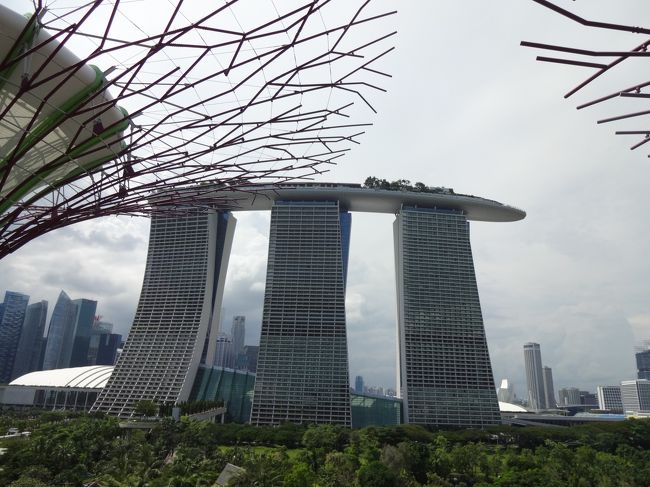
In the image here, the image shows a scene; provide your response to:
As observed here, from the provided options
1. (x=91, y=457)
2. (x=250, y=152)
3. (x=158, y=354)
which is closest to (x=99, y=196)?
(x=250, y=152)

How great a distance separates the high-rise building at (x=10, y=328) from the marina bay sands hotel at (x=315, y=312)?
327ft

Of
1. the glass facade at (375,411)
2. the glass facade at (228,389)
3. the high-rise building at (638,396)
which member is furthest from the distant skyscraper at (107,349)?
the high-rise building at (638,396)

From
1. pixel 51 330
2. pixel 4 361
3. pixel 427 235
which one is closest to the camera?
pixel 427 235

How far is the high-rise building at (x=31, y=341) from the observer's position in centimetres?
16375

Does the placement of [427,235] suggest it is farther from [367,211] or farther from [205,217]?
[205,217]

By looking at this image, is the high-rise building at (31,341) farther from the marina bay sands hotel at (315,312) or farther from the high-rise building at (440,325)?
the high-rise building at (440,325)

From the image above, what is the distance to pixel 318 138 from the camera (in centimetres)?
1284

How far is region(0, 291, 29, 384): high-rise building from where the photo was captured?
514ft

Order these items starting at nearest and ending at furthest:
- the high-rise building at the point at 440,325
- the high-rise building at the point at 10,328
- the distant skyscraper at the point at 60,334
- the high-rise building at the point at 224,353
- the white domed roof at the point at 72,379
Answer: the high-rise building at the point at 440,325
the white domed roof at the point at 72,379
the high-rise building at the point at 10,328
the distant skyscraper at the point at 60,334
the high-rise building at the point at 224,353

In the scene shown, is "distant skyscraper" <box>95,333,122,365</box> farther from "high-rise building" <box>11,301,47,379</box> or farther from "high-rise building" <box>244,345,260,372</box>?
"high-rise building" <box>244,345,260,372</box>

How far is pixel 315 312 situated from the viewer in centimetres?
8562

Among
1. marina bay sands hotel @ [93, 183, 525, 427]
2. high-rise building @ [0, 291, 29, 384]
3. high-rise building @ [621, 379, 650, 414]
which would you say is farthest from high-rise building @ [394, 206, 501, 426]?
high-rise building @ [621, 379, 650, 414]

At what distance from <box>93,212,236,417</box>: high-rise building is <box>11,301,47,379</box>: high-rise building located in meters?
103

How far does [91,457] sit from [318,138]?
39.0m
